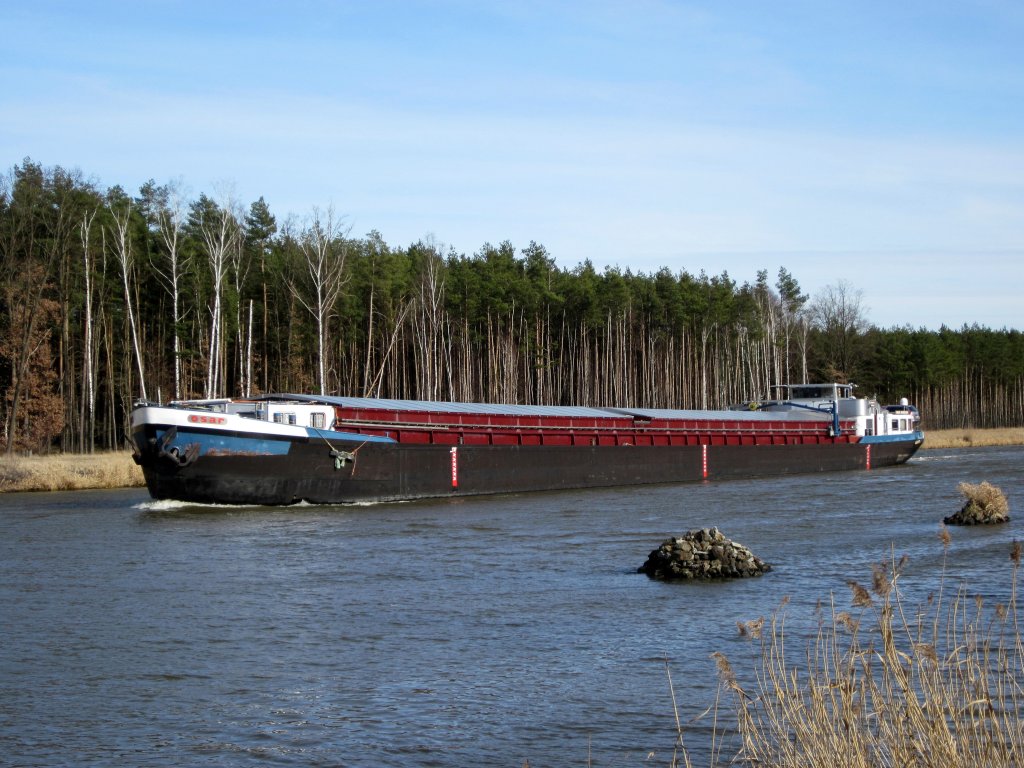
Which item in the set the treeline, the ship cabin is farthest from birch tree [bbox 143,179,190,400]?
the ship cabin

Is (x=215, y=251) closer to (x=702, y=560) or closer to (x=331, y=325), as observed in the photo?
(x=331, y=325)

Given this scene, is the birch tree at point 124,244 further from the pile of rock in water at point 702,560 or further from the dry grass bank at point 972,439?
the dry grass bank at point 972,439

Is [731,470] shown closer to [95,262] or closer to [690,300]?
[95,262]

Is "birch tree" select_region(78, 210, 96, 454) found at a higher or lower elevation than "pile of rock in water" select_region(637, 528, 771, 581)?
higher

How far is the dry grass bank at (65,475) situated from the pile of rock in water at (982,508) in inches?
1024

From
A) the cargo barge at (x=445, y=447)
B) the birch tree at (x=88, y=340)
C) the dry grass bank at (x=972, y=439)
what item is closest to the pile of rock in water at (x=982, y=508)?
the cargo barge at (x=445, y=447)

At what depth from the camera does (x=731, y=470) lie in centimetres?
4397

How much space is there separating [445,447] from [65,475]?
1356cm

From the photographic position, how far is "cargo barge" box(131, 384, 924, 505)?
92.4 feet

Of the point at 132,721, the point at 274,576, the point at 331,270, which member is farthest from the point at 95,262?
the point at 132,721

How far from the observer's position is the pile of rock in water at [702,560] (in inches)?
682

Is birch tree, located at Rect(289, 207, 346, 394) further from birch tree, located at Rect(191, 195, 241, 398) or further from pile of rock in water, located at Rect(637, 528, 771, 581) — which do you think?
pile of rock in water, located at Rect(637, 528, 771, 581)

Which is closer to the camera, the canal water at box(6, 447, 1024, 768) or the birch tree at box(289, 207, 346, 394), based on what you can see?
the canal water at box(6, 447, 1024, 768)

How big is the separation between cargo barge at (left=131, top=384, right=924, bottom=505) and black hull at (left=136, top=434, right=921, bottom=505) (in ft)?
0.12
